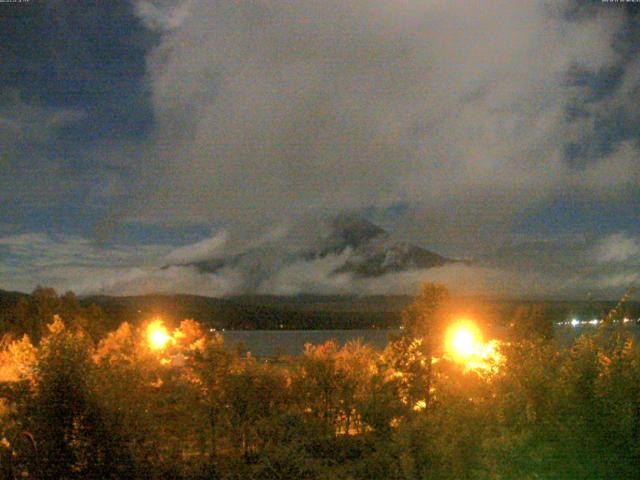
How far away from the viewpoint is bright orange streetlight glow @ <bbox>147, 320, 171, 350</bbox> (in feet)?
71.8

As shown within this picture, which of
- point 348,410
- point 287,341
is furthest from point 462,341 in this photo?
point 287,341

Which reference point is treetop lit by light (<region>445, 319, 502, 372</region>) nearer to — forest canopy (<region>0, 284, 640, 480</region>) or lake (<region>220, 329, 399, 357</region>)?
forest canopy (<region>0, 284, 640, 480</region>)

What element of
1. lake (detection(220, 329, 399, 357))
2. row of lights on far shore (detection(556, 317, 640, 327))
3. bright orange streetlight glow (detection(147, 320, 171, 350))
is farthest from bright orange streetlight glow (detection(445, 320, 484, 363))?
bright orange streetlight glow (detection(147, 320, 171, 350))

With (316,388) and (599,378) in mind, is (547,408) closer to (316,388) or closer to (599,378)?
(599,378)

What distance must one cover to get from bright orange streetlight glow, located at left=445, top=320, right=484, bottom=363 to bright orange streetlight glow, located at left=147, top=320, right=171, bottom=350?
12063 mm

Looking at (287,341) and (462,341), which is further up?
(462,341)

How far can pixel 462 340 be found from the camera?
11.9 meters

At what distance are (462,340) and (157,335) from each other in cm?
1381

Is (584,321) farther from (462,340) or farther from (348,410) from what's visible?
(462,340)

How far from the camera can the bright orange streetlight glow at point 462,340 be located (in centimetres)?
1132

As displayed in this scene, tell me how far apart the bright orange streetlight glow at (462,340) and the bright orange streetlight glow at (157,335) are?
12.1 meters

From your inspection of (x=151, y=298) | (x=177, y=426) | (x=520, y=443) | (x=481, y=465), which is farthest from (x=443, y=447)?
(x=151, y=298)

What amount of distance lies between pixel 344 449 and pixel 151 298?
120 m

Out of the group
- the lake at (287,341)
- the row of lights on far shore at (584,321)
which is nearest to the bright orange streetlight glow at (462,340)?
the lake at (287,341)
